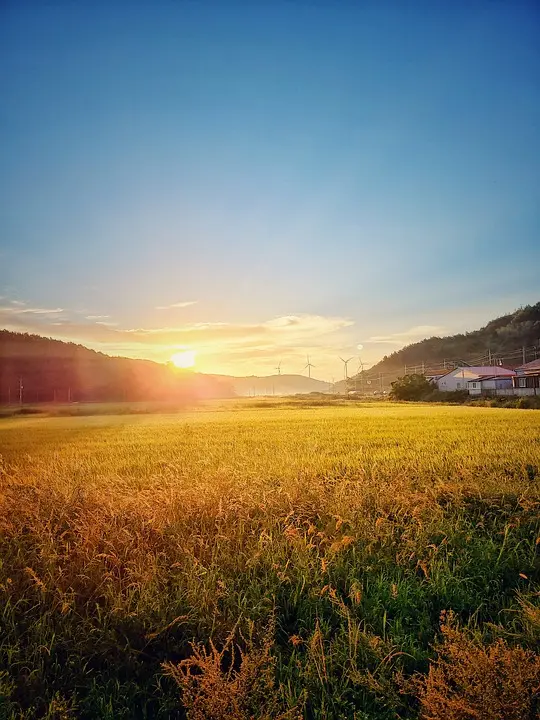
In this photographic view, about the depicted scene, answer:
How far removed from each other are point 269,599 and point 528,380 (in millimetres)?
76212

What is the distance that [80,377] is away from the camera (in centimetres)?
8400

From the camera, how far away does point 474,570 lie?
5.98m

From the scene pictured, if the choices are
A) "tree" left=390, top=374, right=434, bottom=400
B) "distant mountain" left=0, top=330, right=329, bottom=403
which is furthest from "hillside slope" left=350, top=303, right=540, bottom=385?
"distant mountain" left=0, top=330, right=329, bottom=403

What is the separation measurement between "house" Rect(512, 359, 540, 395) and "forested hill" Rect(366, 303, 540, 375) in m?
42.2

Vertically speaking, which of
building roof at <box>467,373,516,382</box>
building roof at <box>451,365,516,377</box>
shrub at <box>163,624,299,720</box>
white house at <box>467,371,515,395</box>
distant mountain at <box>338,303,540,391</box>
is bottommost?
shrub at <box>163,624,299,720</box>

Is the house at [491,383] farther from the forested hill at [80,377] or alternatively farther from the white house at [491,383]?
the forested hill at [80,377]

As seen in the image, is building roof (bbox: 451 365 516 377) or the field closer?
the field

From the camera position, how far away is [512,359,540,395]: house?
207ft

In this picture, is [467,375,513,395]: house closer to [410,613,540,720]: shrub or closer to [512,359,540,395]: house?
[512,359,540,395]: house

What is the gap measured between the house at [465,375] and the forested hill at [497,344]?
20.4m

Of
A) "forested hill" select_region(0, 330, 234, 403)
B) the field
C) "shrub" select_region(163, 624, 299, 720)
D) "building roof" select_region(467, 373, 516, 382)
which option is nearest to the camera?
"shrub" select_region(163, 624, 299, 720)

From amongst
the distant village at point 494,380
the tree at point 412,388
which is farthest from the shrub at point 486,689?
the tree at point 412,388

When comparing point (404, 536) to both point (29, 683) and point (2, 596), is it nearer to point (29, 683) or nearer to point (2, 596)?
point (29, 683)

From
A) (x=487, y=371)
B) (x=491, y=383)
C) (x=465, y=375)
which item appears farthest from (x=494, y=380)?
(x=465, y=375)
